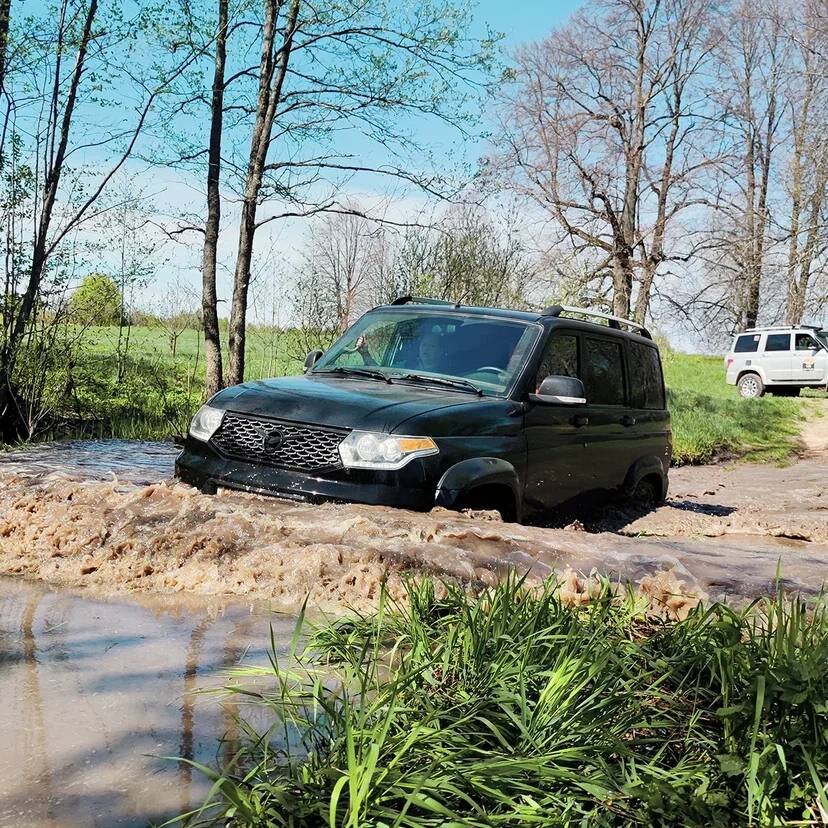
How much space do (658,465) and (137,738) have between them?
645cm

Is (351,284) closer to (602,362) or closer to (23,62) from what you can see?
(23,62)

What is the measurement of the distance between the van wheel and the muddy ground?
26.0 meters

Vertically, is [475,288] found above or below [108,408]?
above

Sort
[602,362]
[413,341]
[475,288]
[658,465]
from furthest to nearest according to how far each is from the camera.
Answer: [475,288] → [658,465] → [602,362] → [413,341]

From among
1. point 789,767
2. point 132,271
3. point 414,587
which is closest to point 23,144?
point 132,271

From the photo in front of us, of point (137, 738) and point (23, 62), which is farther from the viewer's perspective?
point (23, 62)

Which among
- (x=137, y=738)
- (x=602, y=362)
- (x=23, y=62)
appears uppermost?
(x=23, y=62)

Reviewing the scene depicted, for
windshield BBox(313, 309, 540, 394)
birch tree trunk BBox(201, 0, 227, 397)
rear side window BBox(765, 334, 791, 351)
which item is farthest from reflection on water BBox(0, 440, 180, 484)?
rear side window BBox(765, 334, 791, 351)

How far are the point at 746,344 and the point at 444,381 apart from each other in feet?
91.0

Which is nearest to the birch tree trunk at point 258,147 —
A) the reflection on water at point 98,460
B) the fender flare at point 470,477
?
the reflection on water at point 98,460

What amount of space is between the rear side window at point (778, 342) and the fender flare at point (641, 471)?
78.5 feet

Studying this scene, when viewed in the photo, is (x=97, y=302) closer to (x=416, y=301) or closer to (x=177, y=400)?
(x=177, y=400)

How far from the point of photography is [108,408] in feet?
45.5

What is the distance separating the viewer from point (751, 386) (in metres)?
31.1
